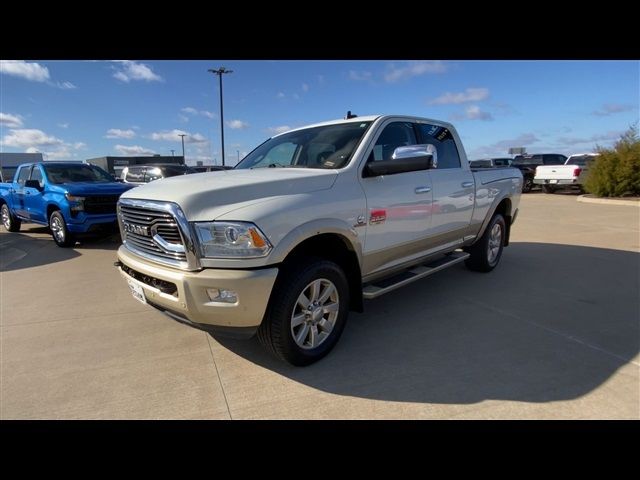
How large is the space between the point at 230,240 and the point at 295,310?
0.77m

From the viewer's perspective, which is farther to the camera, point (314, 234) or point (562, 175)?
point (562, 175)

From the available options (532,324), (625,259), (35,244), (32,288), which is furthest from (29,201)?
(625,259)

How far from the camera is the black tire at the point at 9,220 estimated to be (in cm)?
1004

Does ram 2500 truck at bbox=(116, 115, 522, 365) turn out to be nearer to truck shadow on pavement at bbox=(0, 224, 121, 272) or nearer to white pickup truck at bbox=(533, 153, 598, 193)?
truck shadow on pavement at bbox=(0, 224, 121, 272)

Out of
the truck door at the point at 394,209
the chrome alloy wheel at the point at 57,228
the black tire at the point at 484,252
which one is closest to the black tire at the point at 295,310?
the truck door at the point at 394,209

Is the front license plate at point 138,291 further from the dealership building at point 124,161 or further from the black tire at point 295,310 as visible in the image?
the dealership building at point 124,161

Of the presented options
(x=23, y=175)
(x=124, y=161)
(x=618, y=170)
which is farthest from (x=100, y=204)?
(x=124, y=161)

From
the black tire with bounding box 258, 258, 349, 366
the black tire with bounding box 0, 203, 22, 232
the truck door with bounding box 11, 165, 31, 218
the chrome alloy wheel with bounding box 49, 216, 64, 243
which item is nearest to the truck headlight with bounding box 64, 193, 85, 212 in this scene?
the chrome alloy wheel with bounding box 49, 216, 64, 243

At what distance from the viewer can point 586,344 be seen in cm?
329

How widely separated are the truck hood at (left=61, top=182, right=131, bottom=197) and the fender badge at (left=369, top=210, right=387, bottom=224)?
21.4 feet

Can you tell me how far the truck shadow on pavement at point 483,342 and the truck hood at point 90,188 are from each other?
18.6 ft

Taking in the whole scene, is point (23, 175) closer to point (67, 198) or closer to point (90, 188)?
point (67, 198)

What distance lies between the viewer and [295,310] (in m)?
2.88

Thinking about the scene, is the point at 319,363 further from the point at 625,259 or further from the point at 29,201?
the point at 29,201
